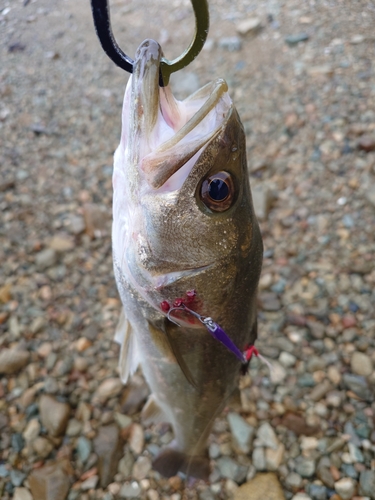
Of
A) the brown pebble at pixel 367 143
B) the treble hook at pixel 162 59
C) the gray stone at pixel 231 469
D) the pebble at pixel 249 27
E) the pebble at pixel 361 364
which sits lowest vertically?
the pebble at pixel 361 364

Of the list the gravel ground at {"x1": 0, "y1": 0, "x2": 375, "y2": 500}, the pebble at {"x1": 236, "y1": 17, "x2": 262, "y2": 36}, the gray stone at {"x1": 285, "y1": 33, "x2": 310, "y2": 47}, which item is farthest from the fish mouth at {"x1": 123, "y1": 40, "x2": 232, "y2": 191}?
the pebble at {"x1": 236, "y1": 17, "x2": 262, "y2": 36}

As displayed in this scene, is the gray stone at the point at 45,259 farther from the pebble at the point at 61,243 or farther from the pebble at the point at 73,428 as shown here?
the pebble at the point at 73,428

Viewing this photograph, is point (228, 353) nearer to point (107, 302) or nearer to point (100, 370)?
point (100, 370)

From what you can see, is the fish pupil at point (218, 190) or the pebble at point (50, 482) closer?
the fish pupil at point (218, 190)

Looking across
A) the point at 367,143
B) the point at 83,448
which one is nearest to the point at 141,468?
the point at 83,448

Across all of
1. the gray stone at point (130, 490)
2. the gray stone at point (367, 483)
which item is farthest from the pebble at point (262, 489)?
the gray stone at point (130, 490)

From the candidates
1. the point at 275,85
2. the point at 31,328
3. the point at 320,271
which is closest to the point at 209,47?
the point at 275,85

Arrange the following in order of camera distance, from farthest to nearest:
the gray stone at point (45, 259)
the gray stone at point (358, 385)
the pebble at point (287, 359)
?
the gray stone at point (45, 259) → the pebble at point (287, 359) → the gray stone at point (358, 385)
